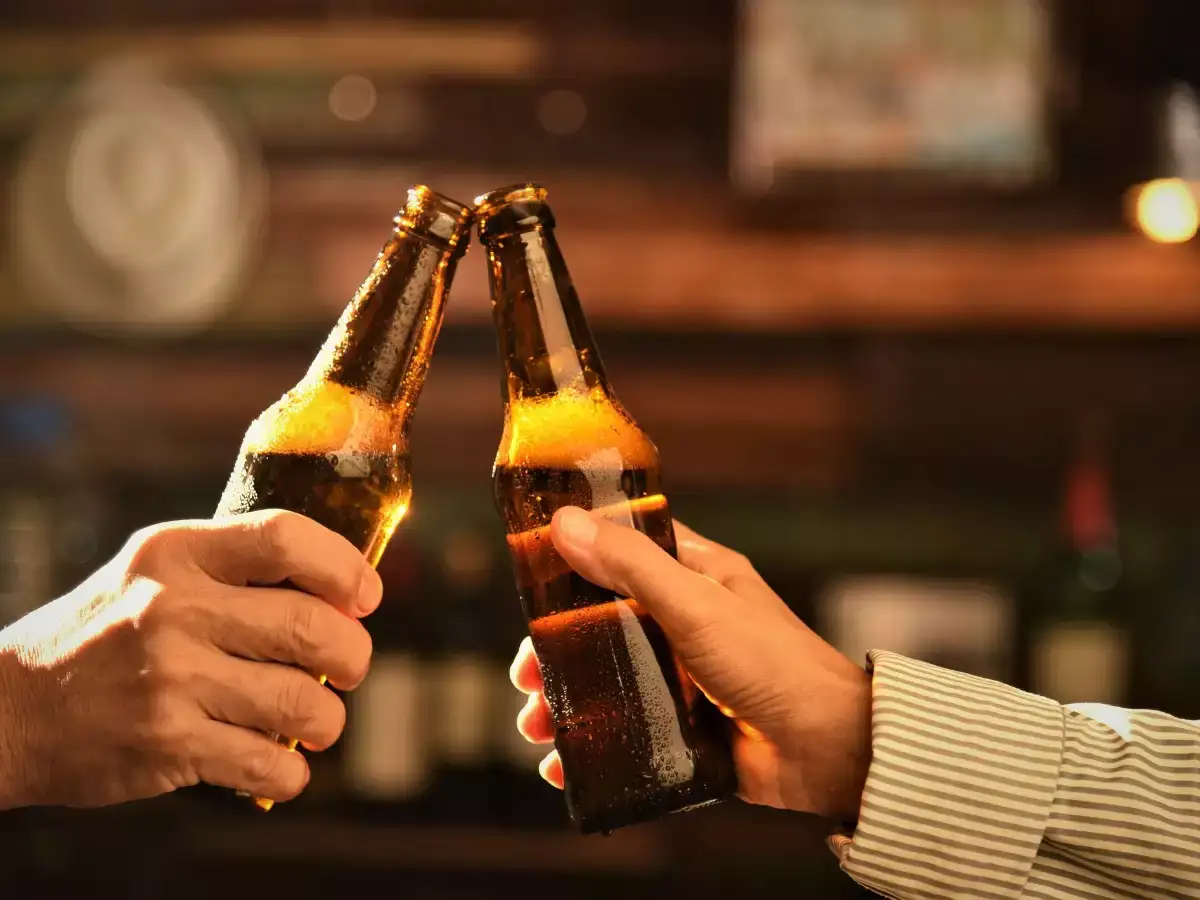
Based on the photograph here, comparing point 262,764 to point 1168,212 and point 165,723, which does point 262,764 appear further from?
point 1168,212

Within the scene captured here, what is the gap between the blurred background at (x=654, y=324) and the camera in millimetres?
1695

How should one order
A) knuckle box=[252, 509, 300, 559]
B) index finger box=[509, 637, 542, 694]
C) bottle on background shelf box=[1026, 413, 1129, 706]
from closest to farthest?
knuckle box=[252, 509, 300, 559] < index finger box=[509, 637, 542, 694] < bottle on background shelf box=[1026, 413, 1129, 706]

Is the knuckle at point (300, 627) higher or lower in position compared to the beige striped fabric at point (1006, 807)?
higher

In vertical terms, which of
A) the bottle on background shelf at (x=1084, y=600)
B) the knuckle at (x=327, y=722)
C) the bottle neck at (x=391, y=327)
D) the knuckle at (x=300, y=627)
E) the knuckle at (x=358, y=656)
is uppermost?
the bottle neck at (x=391, y=327)

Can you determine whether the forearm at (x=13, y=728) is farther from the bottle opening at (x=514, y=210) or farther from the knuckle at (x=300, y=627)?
the bottle opening at (x=514, y=210)

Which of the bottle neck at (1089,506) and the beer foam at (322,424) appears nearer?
the beer foam at (322,424)

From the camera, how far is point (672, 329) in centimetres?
176

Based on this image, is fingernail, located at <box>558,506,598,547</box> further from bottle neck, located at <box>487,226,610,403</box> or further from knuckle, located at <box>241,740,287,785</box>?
knuckle, located at <box>241,740,287,785</box>

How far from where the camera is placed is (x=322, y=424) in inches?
29.5

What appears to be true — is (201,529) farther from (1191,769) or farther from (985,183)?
(985,183)

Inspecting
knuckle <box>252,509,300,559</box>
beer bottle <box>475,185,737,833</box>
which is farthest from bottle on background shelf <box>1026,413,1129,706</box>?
knuckle <box>252,509,300,559</box>

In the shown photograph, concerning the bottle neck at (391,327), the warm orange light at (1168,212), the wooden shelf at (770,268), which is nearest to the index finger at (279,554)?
the bottle neck at (391,327)

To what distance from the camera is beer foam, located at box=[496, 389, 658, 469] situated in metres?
0.75

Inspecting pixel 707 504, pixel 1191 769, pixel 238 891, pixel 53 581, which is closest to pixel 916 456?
pixel 707 504
